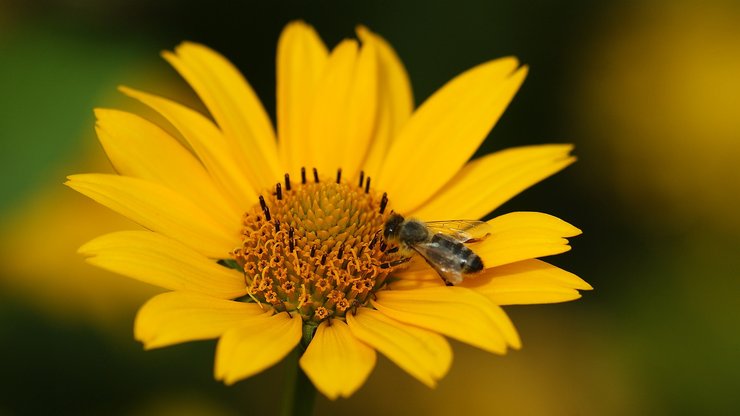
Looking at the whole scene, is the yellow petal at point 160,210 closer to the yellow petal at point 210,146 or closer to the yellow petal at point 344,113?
the yellow petal at point 210,146

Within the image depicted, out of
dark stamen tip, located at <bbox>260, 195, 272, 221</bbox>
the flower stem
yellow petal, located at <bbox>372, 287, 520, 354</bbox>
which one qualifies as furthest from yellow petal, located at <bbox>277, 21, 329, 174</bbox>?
the flower stem

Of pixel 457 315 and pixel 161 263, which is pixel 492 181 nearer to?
pixel 457 315

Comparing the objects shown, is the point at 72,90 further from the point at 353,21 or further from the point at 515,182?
the point at 515,182

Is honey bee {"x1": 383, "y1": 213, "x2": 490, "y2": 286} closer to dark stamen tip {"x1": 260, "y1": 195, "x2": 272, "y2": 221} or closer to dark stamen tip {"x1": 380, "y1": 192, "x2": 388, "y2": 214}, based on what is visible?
dark stamen tip {"x1": 380, "y1": 192, "x2": 388, "y2": 214}

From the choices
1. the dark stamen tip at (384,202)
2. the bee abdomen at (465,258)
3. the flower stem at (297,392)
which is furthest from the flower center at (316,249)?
the bee abdomen at (465,258)

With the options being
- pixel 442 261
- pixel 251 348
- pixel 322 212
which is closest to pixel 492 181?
pixel 442 261

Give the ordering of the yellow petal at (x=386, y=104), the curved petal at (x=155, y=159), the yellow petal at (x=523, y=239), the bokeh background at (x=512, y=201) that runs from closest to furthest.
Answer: the yellow petal at (x=523, y=239), the curved petal at (x=155, y=159), the yellow petal at (x=386, y=104), the bokeh background at (x=512, y=201)
